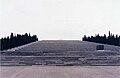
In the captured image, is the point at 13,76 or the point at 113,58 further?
the point at 113,58

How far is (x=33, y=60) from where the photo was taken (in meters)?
26.7

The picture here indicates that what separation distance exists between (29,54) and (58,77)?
12050 millimetres

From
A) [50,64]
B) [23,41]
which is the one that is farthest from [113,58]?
[23,41]

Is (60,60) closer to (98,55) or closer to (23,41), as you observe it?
(98,55)

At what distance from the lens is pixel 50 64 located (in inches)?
1012

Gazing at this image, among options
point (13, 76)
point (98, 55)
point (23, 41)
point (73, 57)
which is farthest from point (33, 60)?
point (23, 41)

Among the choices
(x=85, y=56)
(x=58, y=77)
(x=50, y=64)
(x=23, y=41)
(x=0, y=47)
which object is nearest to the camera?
(x=58, y=77)

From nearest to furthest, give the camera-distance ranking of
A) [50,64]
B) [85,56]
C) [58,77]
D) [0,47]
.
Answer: [58,77] → [50,64] → [85,56] → [0,47]

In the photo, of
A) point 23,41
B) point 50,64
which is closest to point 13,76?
point 50,64

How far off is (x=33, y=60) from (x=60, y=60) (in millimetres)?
1889

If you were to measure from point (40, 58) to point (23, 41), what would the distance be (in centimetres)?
2180

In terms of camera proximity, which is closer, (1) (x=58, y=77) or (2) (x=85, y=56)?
(1) (x=58, y=77)

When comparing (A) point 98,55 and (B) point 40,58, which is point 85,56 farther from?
(B) point 40,58

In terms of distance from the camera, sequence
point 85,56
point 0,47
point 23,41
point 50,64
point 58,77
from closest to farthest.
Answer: point 58,77 < point 50,64 < point 85,56 < point 0,47 < point 23,41
